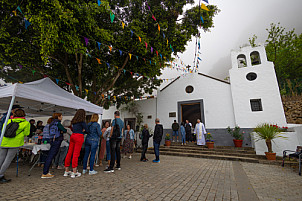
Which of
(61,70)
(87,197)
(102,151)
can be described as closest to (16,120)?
(87,197)

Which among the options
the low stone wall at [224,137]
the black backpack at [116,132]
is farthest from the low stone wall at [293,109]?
the black backpack at [116,132]

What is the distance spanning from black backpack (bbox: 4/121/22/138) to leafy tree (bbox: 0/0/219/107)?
2540 mm

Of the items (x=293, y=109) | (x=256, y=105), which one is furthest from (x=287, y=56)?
(x=256, y=105)

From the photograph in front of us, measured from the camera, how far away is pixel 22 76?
31.8 ft

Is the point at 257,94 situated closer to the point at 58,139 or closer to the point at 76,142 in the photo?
the point at 76,142

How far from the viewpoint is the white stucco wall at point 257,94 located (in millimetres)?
8820

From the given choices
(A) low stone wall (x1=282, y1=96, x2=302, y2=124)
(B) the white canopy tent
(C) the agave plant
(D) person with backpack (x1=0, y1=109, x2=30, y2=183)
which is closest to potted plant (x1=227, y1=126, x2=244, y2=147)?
(C) the agave plant

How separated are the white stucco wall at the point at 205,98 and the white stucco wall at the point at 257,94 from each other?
52 centimetres

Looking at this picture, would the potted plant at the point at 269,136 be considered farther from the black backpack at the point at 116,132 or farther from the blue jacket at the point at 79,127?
the blue jacket at the point at 79,127

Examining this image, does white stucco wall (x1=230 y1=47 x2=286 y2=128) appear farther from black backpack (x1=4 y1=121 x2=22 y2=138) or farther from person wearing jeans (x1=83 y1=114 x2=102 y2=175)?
black backpack (x1=4 y1=121 x2=22 y2=138)

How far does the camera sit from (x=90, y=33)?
239 inches

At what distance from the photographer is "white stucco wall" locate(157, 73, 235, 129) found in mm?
10031

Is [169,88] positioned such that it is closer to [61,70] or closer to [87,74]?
[87,74]

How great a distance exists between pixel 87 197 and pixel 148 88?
33.9ft
